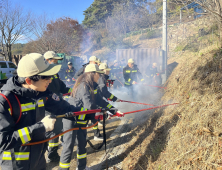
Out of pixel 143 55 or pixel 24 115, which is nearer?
pixel 24 115

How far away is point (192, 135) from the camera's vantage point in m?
2.48

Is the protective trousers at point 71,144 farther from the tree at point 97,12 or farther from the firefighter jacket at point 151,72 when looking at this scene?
the tree at point 97,12

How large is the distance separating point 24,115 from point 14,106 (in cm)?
16

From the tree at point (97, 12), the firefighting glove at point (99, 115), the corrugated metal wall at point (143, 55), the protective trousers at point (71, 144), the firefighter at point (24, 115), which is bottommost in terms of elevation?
the protective trousers at point (71, 144)

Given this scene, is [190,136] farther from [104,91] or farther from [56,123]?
[56,123]

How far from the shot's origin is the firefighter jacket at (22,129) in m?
1.55

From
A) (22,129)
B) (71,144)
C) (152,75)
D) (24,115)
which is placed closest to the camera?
(22,129)

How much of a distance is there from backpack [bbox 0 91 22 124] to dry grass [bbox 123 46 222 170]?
6.90ft

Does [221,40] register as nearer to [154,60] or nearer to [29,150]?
[29,150]

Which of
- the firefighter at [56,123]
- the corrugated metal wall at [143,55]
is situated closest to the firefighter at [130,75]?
the firefighter at [56,123]

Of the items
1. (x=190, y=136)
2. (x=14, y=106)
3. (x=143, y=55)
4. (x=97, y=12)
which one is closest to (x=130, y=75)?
(x=190, y=136)

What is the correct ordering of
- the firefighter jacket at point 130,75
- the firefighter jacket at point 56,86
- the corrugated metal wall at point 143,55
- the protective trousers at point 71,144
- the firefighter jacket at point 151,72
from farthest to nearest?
the corrugated metal wall at point 143,55
the firefighter jacket at point 151,72
the firefighter jacket at point 130,75
the firefighter jacket at point 56,86
the protective trousers at point 71,144

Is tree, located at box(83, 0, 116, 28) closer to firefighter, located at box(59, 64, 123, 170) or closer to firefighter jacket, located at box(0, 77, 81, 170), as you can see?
firefighter, located at box(59, 64, 123, 170)

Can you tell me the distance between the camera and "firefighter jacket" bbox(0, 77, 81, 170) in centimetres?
155
